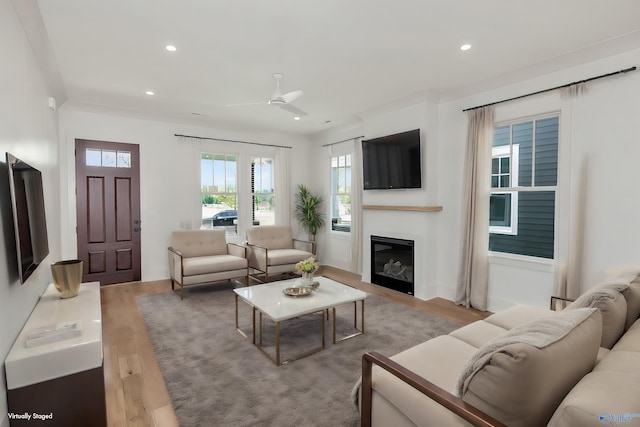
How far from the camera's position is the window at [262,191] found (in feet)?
20.8

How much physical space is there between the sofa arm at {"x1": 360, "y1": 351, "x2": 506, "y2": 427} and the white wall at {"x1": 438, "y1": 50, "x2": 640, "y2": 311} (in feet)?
9.26

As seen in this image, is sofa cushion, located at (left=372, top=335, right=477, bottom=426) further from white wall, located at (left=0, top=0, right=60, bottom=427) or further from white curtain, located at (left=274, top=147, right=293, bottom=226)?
white curtain, located at (left=274, top=147, right=293, bottom=226)

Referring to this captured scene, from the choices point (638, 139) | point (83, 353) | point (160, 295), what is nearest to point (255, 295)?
point (83, 353)

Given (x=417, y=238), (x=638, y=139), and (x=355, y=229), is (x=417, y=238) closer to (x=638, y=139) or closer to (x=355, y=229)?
(x=355, y=229)

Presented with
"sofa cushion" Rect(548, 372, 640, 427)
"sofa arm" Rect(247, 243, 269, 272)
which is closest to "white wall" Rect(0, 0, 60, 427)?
"sofa cushion" Rect(548, 372, 640, 427)

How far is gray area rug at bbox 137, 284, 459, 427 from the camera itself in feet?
6.72

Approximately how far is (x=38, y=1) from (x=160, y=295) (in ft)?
11.4

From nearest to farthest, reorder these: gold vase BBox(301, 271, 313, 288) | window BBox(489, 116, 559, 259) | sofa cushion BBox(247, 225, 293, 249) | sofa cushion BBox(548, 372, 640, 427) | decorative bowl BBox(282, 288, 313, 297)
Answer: sofa cushion BBox(548, 372, 640, 427) < decorative bowl BBox(282, 288, 313, 297) < gold vase BBox(301, 271, 313, 288) < window BBox(489, 116, 559, 259) < sofa cushion BBox(247, 225, 293, 249)

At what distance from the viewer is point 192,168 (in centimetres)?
561

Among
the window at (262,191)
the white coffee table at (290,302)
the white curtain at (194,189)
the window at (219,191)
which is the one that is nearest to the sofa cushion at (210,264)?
the white curtain at (194,189)

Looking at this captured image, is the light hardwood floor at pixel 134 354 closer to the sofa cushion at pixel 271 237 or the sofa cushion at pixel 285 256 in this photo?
the sofa cushion at pixel 285 256

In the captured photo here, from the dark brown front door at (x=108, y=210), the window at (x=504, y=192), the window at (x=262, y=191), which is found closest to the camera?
the window at (x=504, y=192)

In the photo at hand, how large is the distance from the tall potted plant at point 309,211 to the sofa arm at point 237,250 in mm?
1797

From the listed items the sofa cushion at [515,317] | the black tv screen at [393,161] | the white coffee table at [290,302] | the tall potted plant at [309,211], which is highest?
the black tv screen at [393,161]
